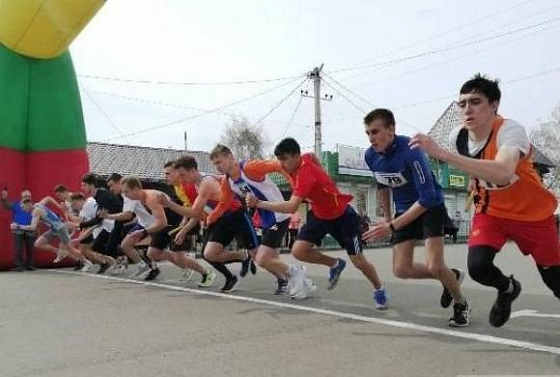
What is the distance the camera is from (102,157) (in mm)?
30906

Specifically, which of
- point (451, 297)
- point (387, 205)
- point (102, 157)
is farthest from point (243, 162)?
point (102, 157)

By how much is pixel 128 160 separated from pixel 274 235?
24.7 m

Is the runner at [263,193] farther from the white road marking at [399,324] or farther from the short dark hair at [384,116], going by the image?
the short dark hair at [384,116]

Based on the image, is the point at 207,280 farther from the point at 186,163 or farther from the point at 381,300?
the point at 381,300

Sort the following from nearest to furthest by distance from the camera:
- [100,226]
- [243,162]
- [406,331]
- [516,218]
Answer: [516,218], [406,331], [243,162], [100,226]

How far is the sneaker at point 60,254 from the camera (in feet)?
41.8

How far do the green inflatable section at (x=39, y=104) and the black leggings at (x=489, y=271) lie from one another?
1004 cm

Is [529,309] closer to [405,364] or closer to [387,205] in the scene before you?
[387,205]

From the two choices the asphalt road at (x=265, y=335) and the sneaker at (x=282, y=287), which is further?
the sneaker at (x=282, y=287)

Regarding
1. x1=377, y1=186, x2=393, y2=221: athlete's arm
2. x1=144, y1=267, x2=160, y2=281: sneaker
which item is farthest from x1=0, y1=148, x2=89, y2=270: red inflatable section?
x1=377, y1=186, x2=393, y2=221: athlete's arm

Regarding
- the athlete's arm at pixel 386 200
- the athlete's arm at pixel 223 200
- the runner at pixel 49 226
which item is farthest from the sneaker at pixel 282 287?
the runner at pixel 49 226

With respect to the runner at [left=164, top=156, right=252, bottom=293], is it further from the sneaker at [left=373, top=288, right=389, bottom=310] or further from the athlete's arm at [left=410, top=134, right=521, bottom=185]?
the athlete's arm at [left=410, top=134, right=521, bottom=185]

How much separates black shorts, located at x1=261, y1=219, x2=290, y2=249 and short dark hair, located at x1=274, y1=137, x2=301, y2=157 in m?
1.38

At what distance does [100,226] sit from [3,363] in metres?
7.61
